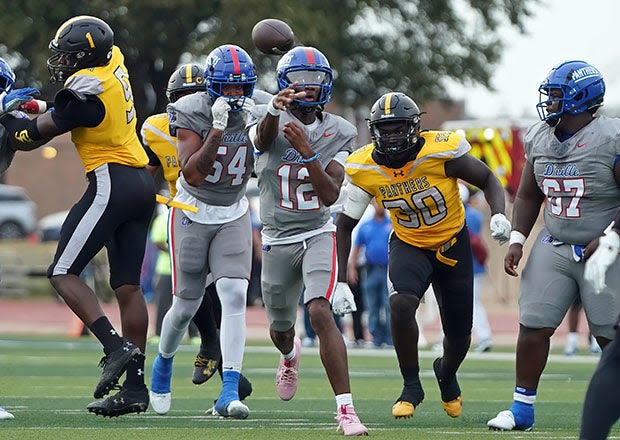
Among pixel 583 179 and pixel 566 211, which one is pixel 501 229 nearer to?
pixel 566 211

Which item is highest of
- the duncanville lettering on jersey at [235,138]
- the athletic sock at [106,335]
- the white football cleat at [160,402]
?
the duncanville lettering on jersey at [235,138]

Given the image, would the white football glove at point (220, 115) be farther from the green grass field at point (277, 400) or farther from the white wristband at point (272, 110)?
the green grass field at point (277, 400)

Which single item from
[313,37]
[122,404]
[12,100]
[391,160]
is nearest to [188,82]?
[12,100]

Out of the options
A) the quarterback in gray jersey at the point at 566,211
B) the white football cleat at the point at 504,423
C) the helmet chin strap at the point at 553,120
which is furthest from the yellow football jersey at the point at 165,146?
the white football cleat at the point at 504,423

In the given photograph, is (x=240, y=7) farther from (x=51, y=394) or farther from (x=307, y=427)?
(x=307, y=427)

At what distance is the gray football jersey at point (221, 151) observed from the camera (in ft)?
26.8

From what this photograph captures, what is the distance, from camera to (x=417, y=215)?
840cm

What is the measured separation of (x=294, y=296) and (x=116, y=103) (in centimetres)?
155

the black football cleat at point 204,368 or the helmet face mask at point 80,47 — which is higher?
the helmet face mask at point 80,47

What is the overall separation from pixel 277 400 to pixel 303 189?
2325 mm

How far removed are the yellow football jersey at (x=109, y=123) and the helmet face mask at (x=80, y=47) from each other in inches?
2.4

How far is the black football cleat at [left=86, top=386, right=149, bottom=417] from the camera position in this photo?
313 inches

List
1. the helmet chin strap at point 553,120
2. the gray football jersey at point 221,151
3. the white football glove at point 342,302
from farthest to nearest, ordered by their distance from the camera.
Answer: the gray football jersey at point 221,151 < the white football glove at point 342,302 < the helmet chin strap at point 553,120

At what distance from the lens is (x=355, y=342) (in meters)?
17.7
